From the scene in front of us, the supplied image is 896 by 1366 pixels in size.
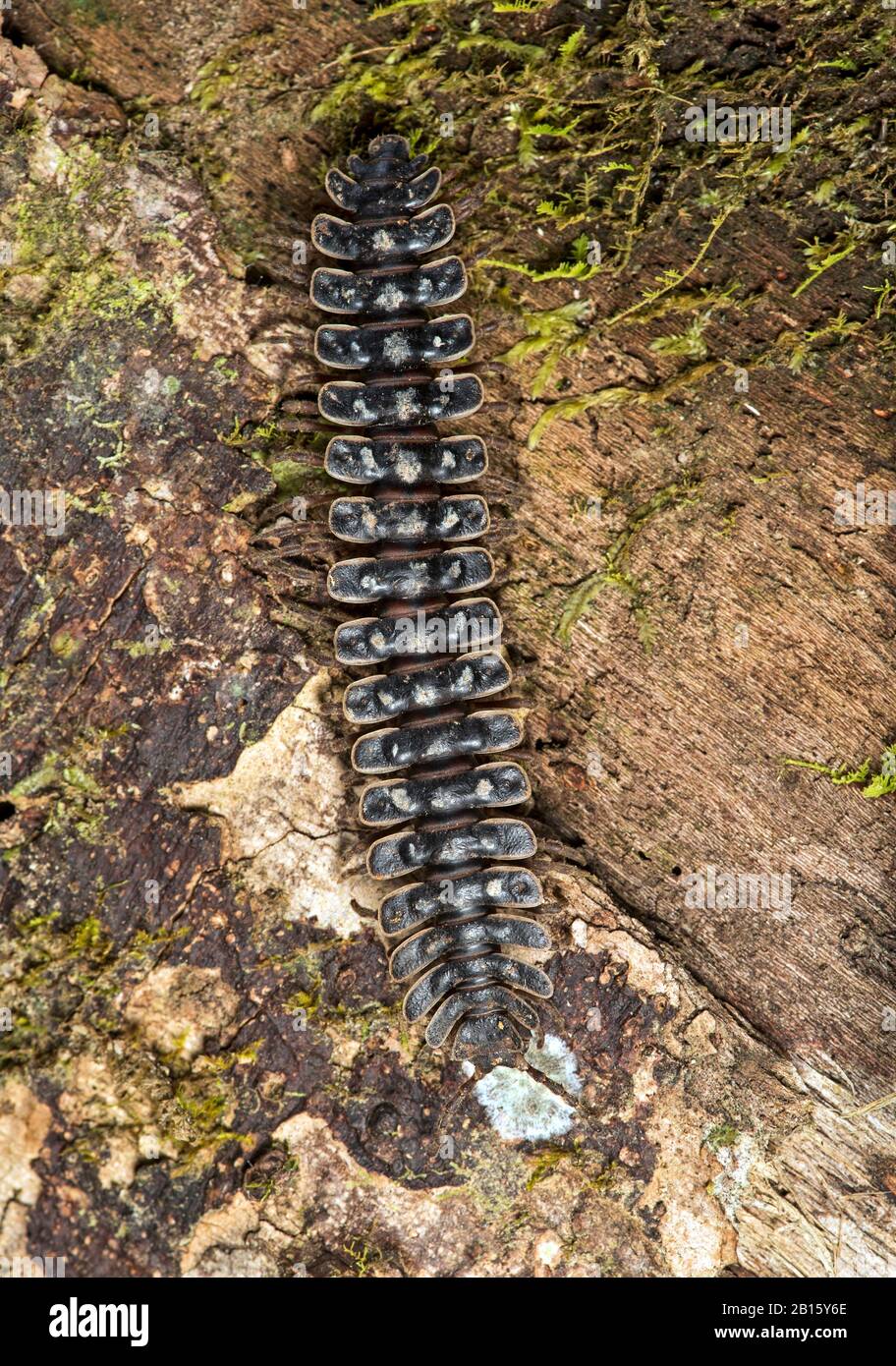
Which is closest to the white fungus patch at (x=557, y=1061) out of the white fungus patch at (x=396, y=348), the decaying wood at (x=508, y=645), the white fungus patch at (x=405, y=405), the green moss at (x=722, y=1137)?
the decaying wood at (x=508, y=645)

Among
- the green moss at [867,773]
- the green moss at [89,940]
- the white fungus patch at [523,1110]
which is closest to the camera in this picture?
the green moss at [89,940]

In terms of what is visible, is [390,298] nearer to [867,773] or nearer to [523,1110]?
[867,773]

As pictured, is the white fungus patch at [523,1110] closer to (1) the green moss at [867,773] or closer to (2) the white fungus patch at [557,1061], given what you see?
(2) the white fungus patch at [557,1061]

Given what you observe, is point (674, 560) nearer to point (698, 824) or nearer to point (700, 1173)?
point (698, 824)

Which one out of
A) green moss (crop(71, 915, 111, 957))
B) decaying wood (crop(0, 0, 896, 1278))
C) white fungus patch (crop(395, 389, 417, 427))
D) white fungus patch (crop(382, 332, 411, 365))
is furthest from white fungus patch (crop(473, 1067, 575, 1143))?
white fungus patch (crop(382, 332, 411, 365))

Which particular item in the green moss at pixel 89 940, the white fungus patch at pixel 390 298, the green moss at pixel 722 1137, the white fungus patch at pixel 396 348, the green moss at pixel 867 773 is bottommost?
the green moss at pixel 722 1137

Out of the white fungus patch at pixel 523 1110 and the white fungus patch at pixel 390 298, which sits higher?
the white fungus patch at pixel 390 298

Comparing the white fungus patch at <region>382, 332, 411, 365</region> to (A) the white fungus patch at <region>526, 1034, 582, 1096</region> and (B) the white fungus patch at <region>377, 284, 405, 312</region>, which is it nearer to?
(B) the white fungus patch at <region>377, 284, 405, 312</region>
